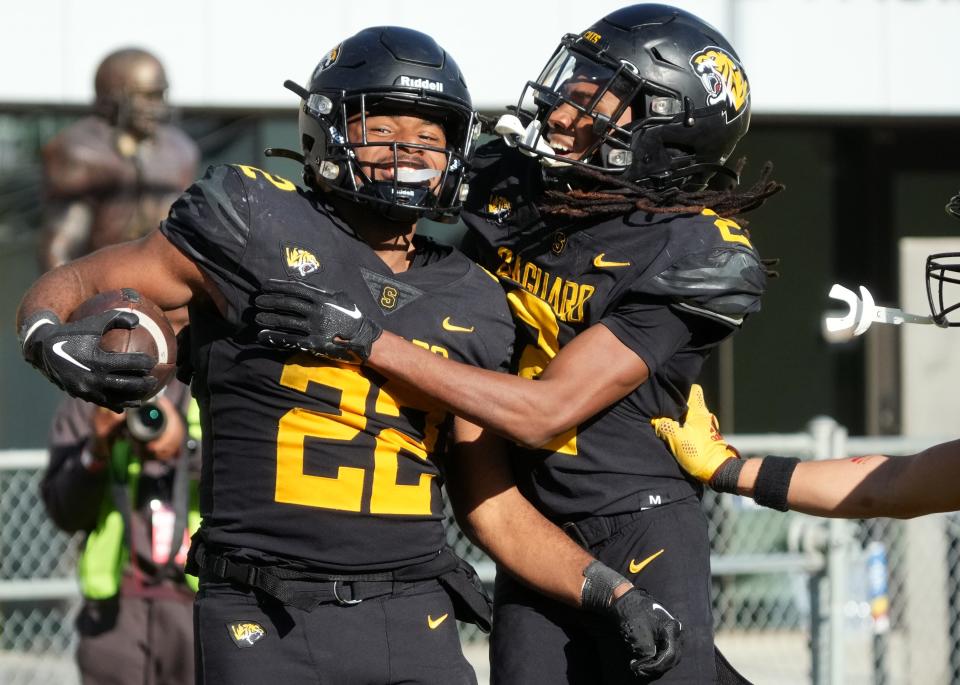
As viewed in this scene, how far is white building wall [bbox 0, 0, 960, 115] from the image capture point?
6605 millimetres

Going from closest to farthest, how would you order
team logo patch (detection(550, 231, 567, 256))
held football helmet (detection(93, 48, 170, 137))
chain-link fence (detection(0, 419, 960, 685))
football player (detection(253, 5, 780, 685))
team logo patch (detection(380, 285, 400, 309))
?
team logo patch (detection(380, 285, 400, 309)) < football player (detection(253, 5, 780, 685)) < team logo patch (detection(550, 231, 567, 256)) < chain-link fence (detection(0, 419, 960, 685)) < held football helmet (detection(93, 48, 170, 137))

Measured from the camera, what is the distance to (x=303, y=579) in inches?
111

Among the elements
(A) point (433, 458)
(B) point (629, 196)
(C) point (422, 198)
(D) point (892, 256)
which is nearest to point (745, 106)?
(B) point (629, 196)

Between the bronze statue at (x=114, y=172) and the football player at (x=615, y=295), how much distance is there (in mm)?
2797

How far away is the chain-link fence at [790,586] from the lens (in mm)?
5590

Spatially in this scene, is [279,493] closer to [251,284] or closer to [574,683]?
[251,284]

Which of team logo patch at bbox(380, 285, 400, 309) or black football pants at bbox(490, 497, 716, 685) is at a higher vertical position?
team logo patch at bbox(380, 285, 400, 309)

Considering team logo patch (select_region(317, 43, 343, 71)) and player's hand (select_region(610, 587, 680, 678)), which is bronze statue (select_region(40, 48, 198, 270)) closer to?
team logo patch (select_region(317, 43, 343, 71))

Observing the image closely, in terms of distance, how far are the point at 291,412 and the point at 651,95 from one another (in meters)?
1.18

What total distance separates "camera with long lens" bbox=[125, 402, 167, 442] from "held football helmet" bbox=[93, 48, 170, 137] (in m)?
1.85

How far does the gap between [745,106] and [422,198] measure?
939 mm

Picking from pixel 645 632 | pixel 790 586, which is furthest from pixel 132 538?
pixel 790 586

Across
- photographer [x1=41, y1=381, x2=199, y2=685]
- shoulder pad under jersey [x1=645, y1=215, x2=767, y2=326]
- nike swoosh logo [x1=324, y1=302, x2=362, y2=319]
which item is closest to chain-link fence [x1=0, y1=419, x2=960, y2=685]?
photographer [x1=41, y1=381, x2=199, y2=685]

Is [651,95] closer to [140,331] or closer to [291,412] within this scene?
[291,412]
